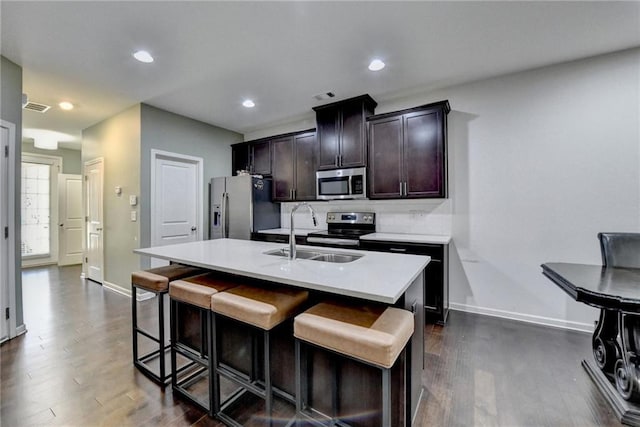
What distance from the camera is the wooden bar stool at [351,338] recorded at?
1123mm

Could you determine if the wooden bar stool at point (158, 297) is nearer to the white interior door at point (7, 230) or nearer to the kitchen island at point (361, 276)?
the kitchen island at point (361, 276)

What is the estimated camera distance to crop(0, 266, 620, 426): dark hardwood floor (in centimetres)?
166

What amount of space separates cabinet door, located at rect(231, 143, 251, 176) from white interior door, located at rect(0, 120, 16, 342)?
2.84 meters

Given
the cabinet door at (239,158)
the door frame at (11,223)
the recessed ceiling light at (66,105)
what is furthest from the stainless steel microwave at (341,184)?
the recessed ceiling light at (66,105)

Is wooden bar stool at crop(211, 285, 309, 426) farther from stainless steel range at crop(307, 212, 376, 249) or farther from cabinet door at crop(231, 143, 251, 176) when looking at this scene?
cabinet door at crop(231, 143, 251, 176)

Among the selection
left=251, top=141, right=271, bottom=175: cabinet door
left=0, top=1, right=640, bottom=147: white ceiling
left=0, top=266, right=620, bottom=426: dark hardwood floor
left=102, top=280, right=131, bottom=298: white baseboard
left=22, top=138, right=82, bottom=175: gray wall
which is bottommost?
left=0, top=266, right=620, bottom=426: dark hardwood floor

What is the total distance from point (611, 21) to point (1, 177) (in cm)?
553

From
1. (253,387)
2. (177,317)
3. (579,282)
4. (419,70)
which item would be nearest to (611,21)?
(419,70)

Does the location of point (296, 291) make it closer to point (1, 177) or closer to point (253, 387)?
point (253, 387)

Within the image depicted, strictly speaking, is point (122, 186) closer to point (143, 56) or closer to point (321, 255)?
point (143, 56)

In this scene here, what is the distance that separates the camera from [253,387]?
1588 mm

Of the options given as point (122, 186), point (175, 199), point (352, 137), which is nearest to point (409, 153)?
point (352, 137)

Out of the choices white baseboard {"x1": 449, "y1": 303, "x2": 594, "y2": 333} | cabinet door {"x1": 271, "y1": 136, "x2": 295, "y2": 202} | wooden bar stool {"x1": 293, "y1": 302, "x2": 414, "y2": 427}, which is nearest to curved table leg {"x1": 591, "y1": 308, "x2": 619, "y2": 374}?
white baseboard {"x1": 449, "y1": 303, "x2": 594, "y2": 333}

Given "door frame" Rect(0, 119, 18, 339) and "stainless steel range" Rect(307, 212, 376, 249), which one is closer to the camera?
"door frame" Rect(0, 119, 18, 339)
